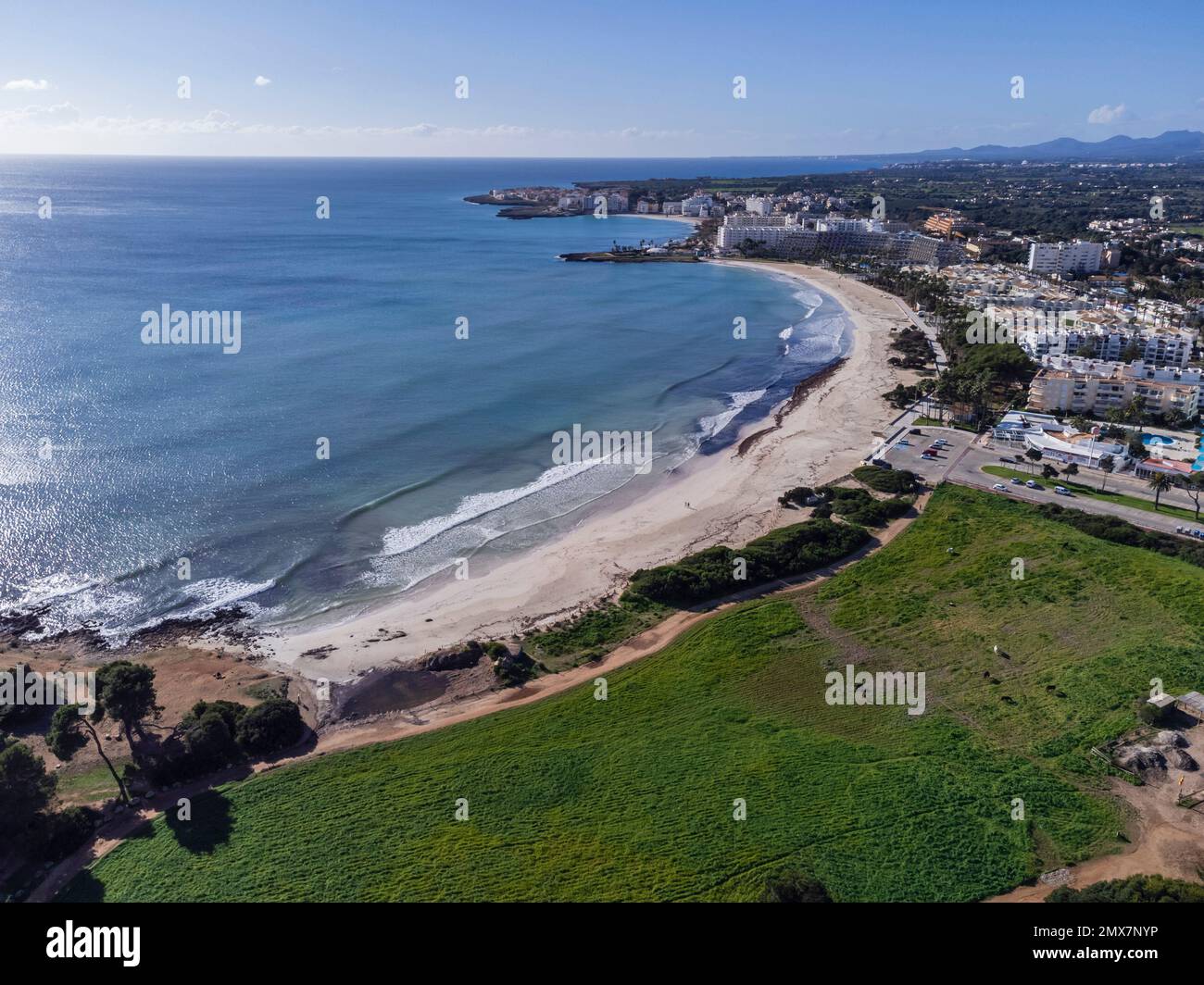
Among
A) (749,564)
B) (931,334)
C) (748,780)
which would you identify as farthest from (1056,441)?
(748,780)

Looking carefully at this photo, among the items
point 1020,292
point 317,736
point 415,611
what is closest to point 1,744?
point 317,736

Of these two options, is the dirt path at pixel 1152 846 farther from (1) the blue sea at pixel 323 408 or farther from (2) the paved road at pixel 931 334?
(2) the paved road at pixel 931 334

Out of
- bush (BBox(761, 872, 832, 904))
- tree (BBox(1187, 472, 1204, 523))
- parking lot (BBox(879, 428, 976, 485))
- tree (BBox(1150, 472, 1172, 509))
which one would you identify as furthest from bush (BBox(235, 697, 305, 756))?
tree (BBox(1187, 472, 1204, 523))

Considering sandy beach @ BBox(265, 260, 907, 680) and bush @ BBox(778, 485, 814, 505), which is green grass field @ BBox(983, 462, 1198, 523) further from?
bush @ BBox(778, 485, 814, 505)

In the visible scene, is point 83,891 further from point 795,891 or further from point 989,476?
point 989,476

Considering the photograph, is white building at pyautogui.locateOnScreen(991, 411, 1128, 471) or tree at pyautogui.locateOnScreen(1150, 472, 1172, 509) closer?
tree at pyautogui.locateOnScreen(1150, 472, 1172, 509)

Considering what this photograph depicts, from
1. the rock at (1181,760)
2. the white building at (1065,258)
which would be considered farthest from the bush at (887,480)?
the white building at (1065,258)
